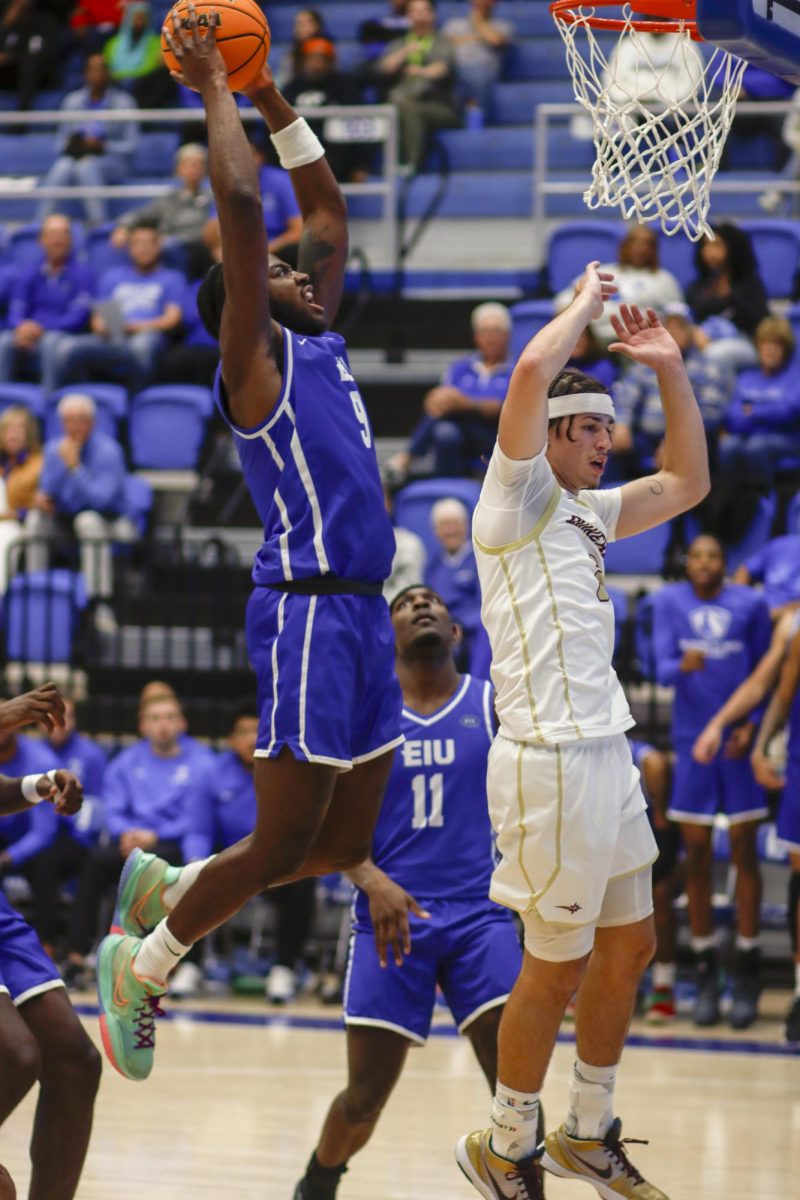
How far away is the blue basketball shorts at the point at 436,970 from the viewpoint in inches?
237

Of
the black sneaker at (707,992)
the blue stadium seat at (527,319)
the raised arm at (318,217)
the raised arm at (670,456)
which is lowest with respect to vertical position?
the black sneaker at (707,992)

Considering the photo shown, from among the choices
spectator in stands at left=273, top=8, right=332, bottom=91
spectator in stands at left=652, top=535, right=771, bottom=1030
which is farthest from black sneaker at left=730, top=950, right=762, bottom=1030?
spectator in stands at left=273, top=8, right=332, bottom=91

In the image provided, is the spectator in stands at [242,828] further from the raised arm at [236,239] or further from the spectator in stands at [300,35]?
the spectator in stands at [300,35]

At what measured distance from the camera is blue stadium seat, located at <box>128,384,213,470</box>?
12906 millimetres

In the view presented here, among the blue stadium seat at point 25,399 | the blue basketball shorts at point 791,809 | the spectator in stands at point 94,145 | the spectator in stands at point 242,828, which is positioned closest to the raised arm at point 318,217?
the blue basketball shorts at point 791,809

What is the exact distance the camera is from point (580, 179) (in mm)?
14148

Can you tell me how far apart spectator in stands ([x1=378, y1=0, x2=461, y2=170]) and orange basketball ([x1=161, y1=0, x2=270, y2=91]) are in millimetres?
9139

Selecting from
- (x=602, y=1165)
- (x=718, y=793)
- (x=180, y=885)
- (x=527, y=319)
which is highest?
(x=180, y=885)

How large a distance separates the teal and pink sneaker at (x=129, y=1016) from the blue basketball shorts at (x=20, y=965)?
0.58 ft

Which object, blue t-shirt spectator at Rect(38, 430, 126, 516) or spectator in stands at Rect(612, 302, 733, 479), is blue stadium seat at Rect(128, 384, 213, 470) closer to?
blue t-shirt spectator at Rect(38, 430, 126, 516)

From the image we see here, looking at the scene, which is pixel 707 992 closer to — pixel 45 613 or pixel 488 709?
pixel 488 709

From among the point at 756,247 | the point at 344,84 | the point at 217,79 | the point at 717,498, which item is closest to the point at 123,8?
the point at 344,84

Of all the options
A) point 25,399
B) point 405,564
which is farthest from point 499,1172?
point 25,399

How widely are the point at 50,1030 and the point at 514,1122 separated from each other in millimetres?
1227
